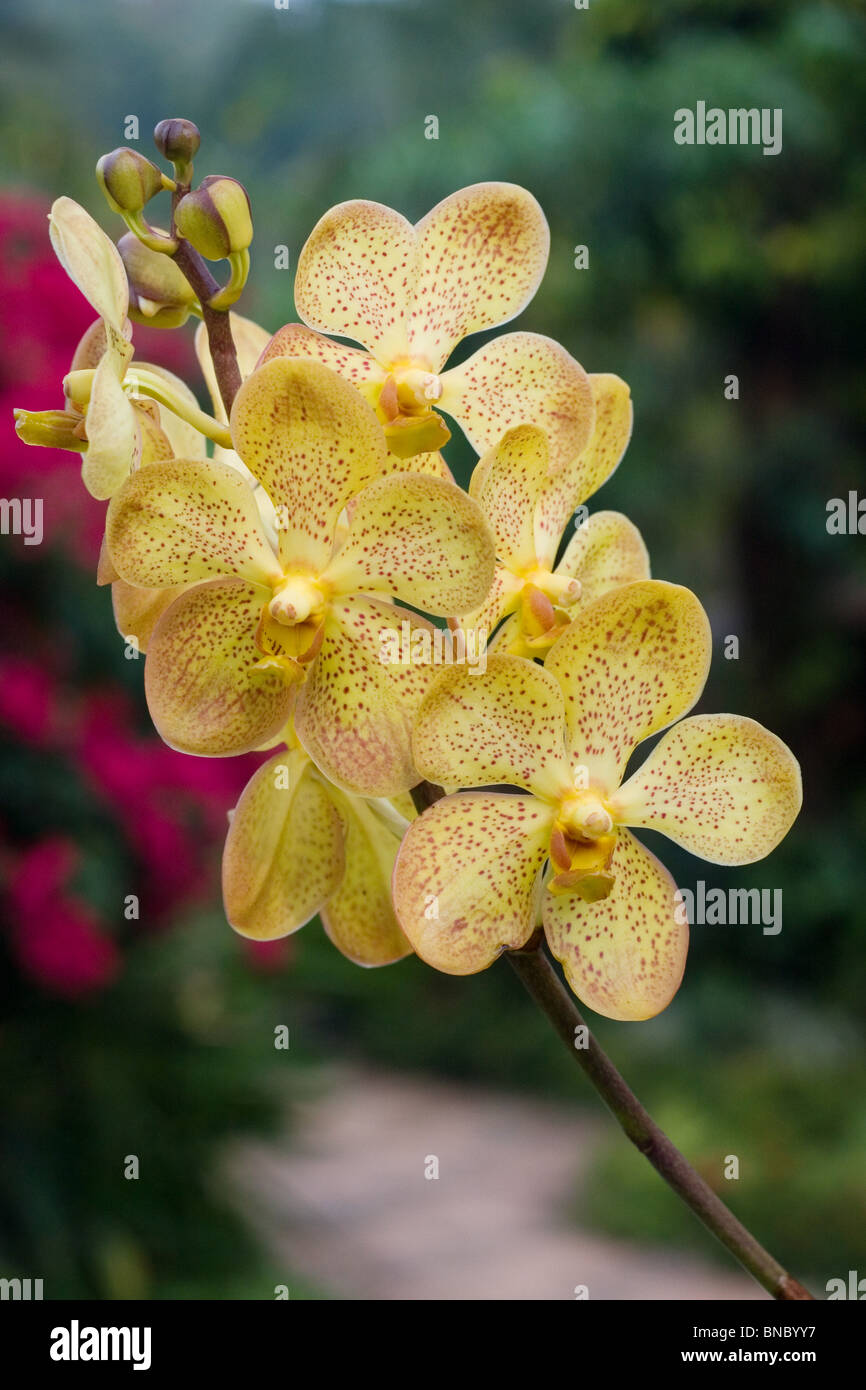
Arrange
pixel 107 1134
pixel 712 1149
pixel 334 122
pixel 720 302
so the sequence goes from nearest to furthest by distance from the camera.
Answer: pixel 107 1134 → pixel 712 1149 → pixel 720 302 → pixel 334 122

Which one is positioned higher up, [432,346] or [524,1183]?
[432,346]

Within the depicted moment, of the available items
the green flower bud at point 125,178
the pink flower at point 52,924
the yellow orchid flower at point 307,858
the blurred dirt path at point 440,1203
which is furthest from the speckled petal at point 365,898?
the blurred dirt path at point 440,1203

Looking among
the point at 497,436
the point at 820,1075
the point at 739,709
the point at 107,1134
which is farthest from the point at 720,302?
the point at 497,436

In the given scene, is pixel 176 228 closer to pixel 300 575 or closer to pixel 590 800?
pixel 300 575

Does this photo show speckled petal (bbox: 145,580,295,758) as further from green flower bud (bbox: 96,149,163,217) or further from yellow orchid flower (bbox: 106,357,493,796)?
green flower bud (bbox: 96,149,163,217)

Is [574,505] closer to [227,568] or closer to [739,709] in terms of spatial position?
[227,568]

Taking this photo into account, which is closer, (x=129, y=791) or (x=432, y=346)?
(x=432, y=346)

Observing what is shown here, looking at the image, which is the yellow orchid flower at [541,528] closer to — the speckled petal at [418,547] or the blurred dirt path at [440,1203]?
the speckled petal at [418,547]
